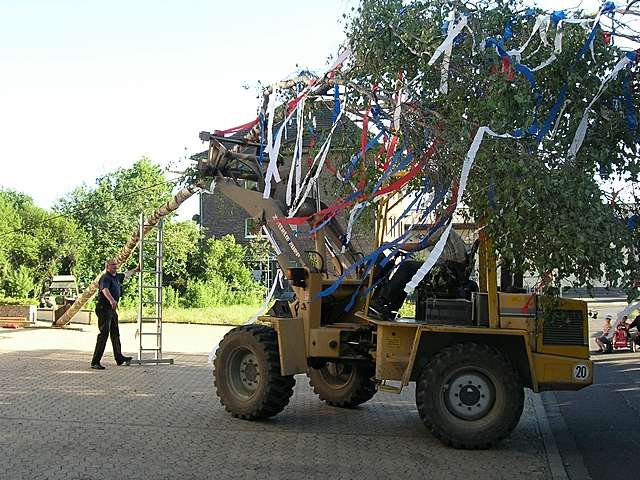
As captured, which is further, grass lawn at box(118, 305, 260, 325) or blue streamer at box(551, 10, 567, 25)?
grass lawn at box(118, 305, 260, 325)

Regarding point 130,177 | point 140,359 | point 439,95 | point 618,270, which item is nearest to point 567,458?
point 618,270

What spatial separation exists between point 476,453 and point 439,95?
3.67 meters

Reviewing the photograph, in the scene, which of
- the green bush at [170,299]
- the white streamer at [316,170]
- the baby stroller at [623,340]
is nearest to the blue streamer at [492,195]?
the white streamer at [316,170]

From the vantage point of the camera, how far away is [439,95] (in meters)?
9.57

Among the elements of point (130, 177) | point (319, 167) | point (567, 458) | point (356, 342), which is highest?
point (130, 177)

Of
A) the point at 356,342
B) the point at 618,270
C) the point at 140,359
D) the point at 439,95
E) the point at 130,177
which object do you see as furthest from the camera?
the point at 130,177

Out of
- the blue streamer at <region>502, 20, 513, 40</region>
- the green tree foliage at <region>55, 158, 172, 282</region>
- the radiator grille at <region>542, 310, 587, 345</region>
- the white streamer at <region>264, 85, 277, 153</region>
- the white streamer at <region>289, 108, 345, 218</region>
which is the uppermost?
the green tree foliage at <region>55, 158, 172, 282</region>

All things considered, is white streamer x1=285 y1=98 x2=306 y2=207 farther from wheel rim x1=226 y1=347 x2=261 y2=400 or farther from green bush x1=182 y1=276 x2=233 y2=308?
green bush x1=182 y1=276 x2=233 y2=308

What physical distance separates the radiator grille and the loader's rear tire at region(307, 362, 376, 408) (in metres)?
2.70

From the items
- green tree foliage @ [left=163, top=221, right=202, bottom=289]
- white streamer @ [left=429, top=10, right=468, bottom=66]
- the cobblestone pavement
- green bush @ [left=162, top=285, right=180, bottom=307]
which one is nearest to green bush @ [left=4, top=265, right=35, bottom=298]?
green bush @ [left=162, top=285, right=180, bottom=307]

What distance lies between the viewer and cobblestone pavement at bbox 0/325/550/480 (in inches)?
328

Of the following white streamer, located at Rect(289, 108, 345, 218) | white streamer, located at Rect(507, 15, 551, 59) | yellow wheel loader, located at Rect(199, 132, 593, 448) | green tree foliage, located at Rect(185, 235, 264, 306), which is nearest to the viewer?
white streamer, located at Rect(507, 15, 551, 59)

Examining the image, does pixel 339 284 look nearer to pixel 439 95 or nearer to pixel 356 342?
pixel 356 342

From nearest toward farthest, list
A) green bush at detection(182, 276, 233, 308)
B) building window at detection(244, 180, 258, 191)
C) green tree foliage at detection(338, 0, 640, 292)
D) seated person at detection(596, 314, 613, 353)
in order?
green tree foliage at detection(338, 0, 640, 292) < building window at detection(244, 180, 258, 191) < seated person at detection(596, 314, 613, 353) < green bush at detection(182, 276, 233, 308)
